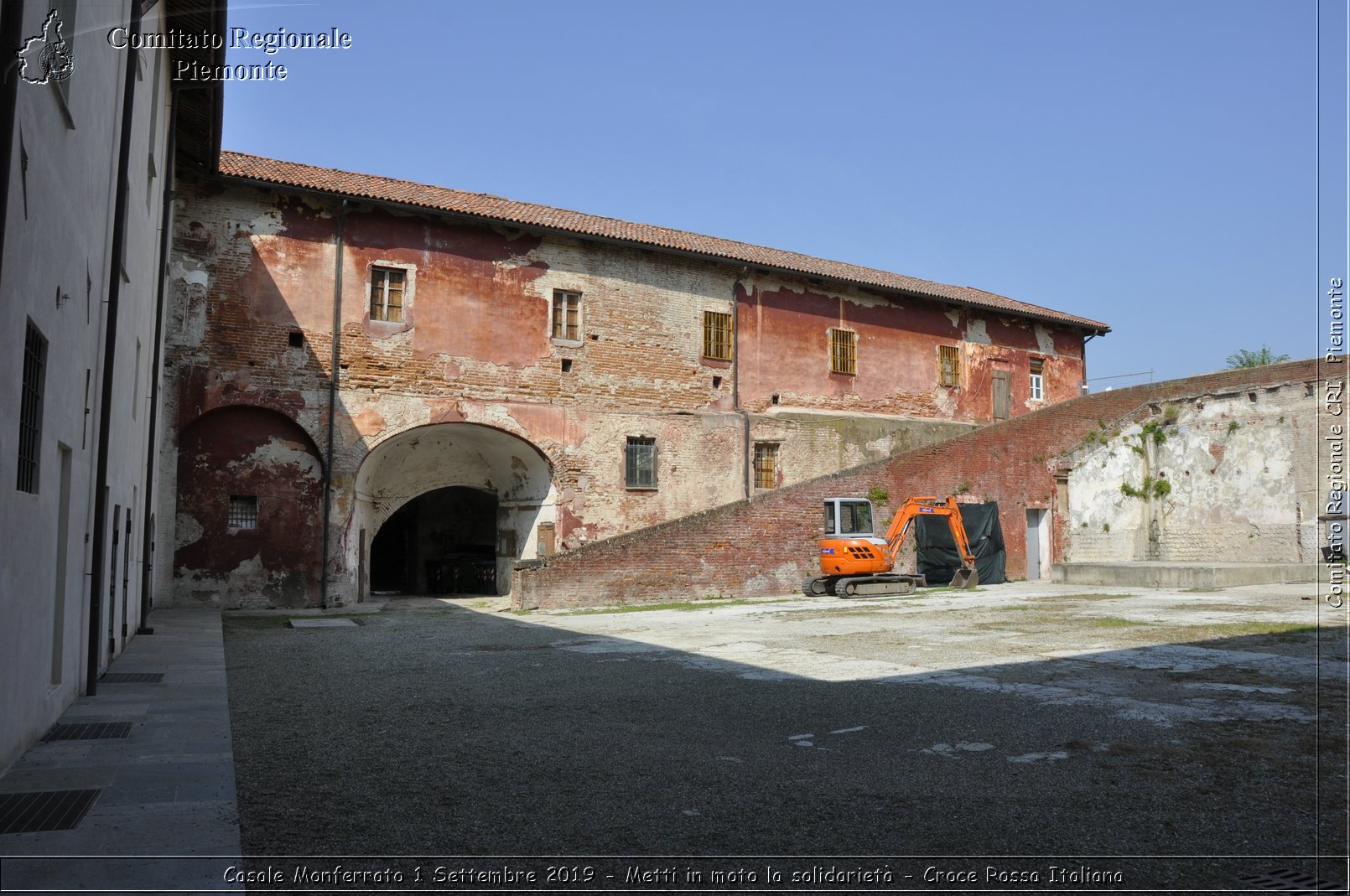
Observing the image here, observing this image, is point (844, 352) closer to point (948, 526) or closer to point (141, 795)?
point (948, 526)

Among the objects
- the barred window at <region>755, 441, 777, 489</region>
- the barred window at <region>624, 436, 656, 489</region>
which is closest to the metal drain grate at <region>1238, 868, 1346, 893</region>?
the barred window at <region>624, 436, 656, 489</region>

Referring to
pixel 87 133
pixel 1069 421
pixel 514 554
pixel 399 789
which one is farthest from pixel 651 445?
pixel 399 789

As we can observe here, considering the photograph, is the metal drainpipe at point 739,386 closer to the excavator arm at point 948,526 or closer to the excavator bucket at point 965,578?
the excavator arm at point 948,526

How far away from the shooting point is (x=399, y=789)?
5148 millimetres

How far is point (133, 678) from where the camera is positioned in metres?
9.42

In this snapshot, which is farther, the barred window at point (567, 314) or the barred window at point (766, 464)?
the barred window at point (766, 464)

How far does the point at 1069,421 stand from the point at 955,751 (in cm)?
2229

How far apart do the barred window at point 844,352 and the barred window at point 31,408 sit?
2179cm

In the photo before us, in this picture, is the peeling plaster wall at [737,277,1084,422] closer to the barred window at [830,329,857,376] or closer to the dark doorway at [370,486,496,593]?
the barred window at [830,329,857,376]

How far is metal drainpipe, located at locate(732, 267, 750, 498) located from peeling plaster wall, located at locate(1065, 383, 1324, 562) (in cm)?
910

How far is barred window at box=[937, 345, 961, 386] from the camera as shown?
28.3m

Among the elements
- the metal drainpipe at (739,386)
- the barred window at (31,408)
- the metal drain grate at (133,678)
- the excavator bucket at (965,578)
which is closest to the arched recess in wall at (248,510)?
the metal drain grate at (133,678)

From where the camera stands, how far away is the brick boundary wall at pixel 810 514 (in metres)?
19.2

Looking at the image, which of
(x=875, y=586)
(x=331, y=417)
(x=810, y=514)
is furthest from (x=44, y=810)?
(x=810, y=514)
